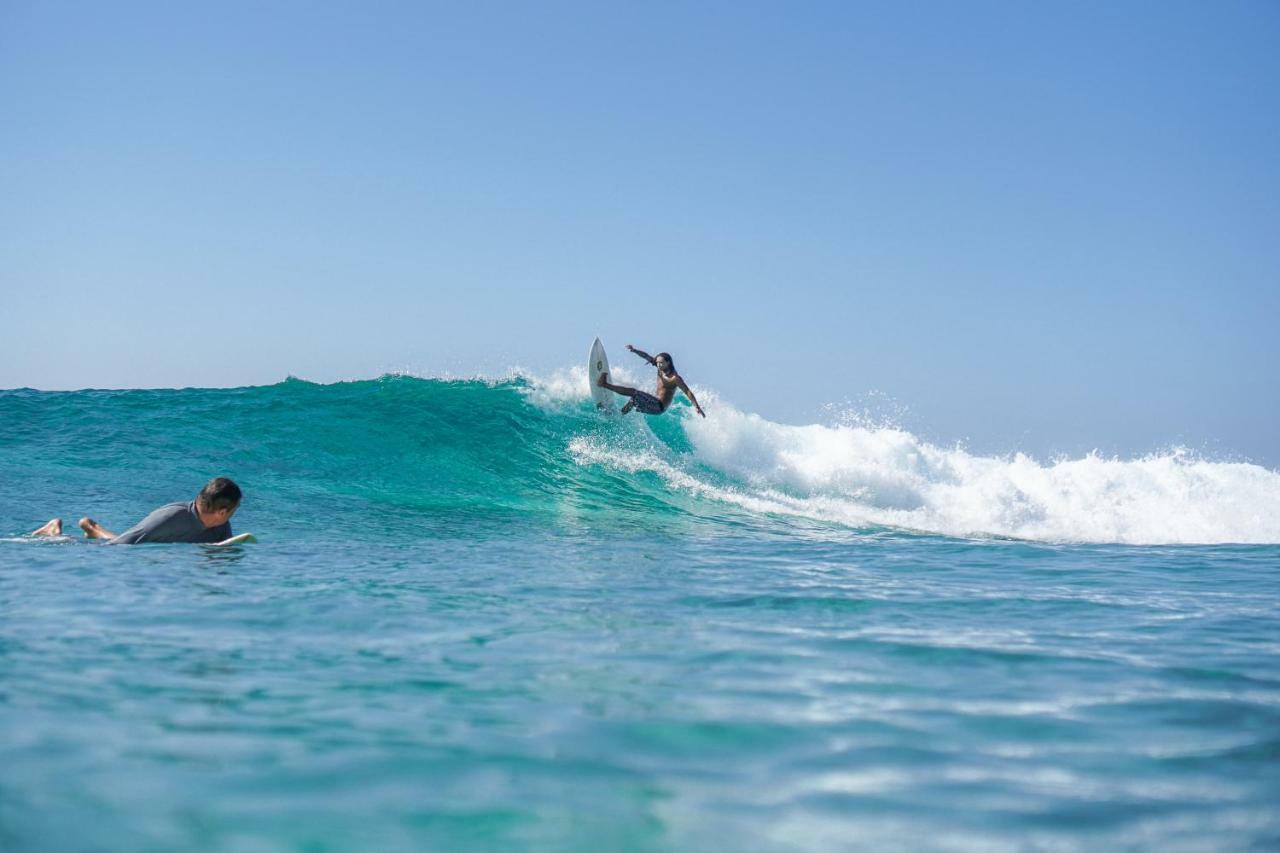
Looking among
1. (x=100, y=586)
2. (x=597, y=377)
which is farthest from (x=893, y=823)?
(x=597, y=377)

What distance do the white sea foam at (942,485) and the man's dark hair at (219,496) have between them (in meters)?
7.89

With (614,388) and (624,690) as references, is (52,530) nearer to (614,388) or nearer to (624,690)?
(624,690)

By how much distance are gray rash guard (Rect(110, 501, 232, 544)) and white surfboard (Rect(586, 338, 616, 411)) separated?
28.2 feet

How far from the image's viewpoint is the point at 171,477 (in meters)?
12.5

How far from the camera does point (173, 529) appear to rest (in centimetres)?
730

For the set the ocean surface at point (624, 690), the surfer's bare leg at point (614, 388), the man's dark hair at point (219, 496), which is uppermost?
the surfer's bare leg at point (614, 388)

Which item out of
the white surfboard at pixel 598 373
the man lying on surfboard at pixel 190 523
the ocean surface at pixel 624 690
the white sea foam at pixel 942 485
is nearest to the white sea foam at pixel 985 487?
the white sea foam at pixel 942 485

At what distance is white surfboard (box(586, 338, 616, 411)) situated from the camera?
15.4 meters

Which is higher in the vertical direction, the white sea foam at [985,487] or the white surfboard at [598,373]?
the white surfboard at [598,373]

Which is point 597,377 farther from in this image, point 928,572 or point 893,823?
point 893,823

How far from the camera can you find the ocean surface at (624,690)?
8.11 feet

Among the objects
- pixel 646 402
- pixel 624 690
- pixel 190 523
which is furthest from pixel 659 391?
pixel 624 690

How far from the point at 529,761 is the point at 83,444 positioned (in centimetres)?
1382

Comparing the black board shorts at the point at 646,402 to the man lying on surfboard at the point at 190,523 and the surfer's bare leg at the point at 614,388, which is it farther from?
the man lying on surfboard at the point at 190,523
